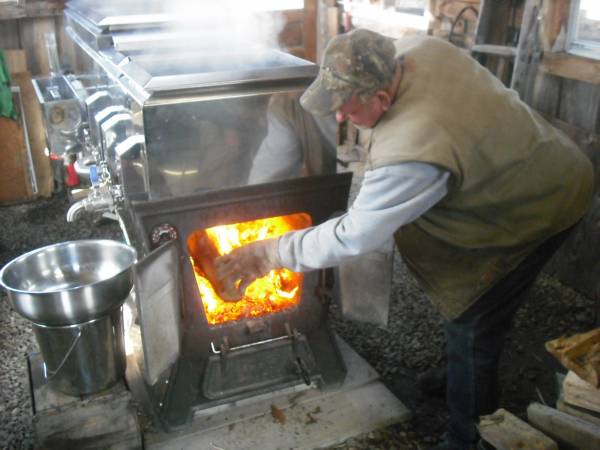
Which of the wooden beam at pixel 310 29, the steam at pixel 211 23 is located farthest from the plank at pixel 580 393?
the wooden beam at pixel 310 29

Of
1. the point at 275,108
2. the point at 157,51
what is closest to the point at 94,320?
the point at 275,108

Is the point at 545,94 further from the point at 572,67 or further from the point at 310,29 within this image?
the point at 310,29

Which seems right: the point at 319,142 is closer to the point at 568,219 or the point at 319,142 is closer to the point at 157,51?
the point at 568,219

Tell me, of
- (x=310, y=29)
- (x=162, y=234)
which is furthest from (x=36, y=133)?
(x=162, y=234)

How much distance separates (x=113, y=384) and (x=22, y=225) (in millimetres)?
2651

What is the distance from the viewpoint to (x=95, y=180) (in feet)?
11.3

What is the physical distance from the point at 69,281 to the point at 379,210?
5.21 feet

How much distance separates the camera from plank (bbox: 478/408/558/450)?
2.09 m

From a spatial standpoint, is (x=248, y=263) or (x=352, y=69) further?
(x=248, y=263)

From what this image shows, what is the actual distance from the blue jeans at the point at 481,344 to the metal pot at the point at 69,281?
4.46 feet

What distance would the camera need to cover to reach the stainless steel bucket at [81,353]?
8.15 ft

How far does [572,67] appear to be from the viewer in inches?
138

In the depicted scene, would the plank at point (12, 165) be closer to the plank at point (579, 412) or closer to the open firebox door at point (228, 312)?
the open firebox door at point (228, 312)

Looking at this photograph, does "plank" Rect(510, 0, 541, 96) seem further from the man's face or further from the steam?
the man's face
